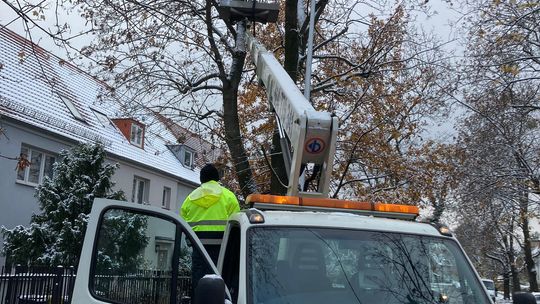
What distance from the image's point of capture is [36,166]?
64.8ft

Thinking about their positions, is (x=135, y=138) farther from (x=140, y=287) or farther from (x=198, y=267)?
(x=198, y=267)

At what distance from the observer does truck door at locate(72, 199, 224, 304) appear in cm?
360

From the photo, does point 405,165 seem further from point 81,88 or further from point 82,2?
point 81,88

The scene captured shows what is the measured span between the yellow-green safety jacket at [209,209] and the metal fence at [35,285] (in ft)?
20.0

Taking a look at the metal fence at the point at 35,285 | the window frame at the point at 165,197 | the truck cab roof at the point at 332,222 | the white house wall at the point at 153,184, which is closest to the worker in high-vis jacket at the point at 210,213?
the truck cab roof at the point at 332,222

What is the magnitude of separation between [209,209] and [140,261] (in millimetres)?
875

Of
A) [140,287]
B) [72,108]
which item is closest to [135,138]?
[72,108]

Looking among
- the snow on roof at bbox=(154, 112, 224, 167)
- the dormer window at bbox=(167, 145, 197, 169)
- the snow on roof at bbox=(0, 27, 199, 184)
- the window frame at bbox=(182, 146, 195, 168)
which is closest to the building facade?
the snow on roof at bbox=(0, 27, 199, 184)

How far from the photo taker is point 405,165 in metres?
14.0

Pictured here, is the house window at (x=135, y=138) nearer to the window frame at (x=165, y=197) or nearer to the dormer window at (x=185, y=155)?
the window frame at (x=165, y=197)

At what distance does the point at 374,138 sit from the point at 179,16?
5.40 meters

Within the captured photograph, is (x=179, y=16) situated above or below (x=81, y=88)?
below

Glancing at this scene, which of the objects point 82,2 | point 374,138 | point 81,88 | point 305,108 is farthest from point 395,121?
point 81,88

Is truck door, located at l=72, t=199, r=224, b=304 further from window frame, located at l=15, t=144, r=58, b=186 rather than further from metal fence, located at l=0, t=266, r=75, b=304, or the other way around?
window frame, located at l=15, t=144, r=58, b=186
